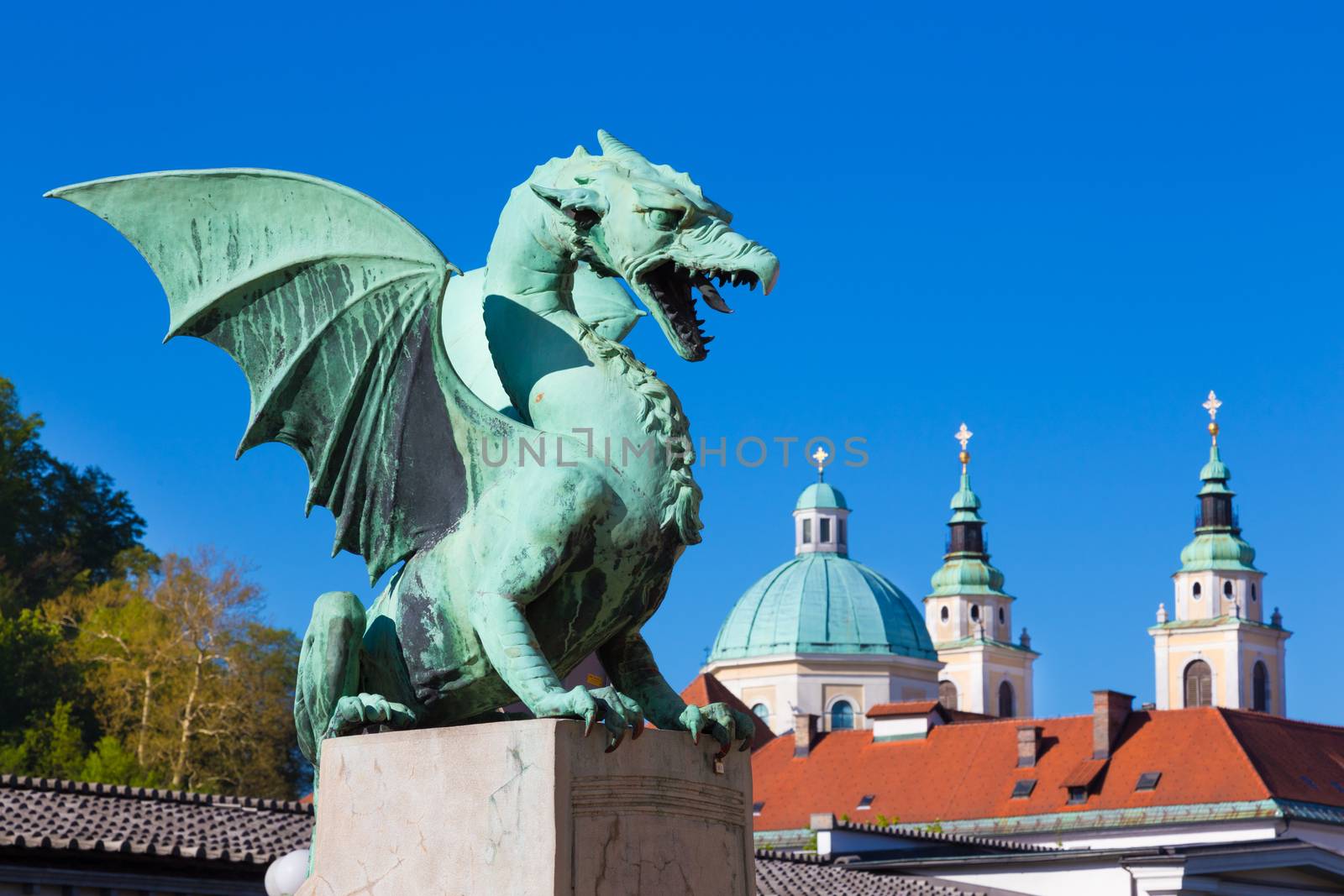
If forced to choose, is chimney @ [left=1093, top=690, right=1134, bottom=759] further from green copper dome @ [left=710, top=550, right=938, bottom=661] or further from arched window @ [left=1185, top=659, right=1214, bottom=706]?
arched window @ [left=1185, top=659, right=1214, bottom=706]

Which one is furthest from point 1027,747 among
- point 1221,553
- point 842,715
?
point 1221,553

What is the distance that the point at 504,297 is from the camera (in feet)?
24.7

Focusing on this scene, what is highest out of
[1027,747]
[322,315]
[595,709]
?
[1027,747]

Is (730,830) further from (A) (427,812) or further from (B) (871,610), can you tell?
(B) (871,610)

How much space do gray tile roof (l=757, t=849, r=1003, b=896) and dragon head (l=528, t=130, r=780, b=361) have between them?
24.0 metres

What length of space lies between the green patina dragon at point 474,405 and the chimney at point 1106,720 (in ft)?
195

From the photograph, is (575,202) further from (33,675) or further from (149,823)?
(33,675)

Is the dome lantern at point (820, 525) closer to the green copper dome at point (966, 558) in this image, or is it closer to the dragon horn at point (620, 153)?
the green copper dome at point (966, 558)

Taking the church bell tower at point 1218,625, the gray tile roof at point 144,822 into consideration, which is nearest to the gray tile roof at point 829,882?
the gray tile roof at point 144,822

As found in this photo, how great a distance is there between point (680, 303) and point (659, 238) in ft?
0.77

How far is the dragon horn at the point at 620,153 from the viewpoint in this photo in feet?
24.3

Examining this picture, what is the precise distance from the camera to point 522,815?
6680 millimetres

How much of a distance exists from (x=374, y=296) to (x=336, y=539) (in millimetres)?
877

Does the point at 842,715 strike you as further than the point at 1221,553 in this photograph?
No
